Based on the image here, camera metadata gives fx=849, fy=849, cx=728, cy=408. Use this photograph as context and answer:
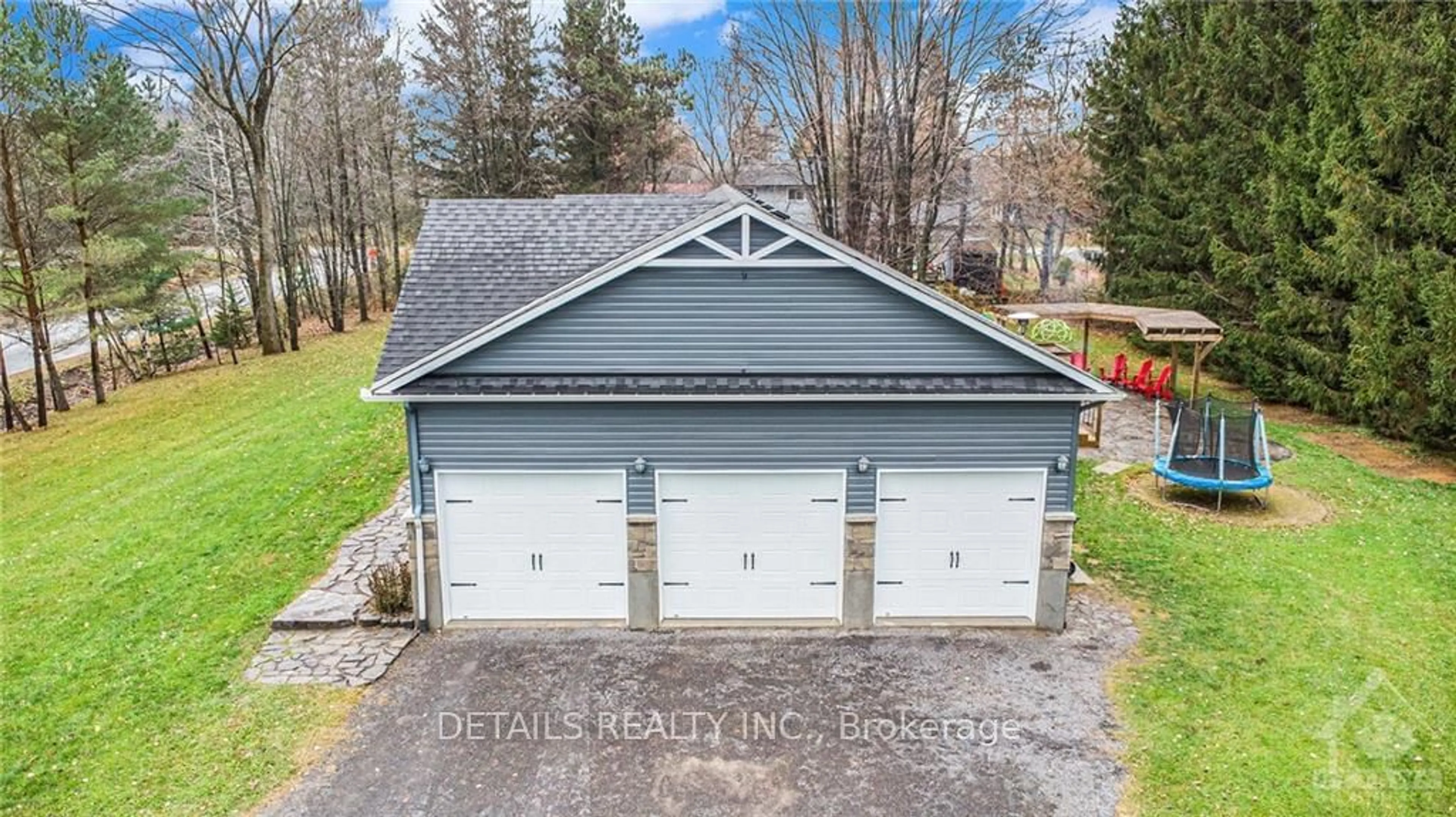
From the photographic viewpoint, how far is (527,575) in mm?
10039

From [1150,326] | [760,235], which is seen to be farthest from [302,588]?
[1150,326]

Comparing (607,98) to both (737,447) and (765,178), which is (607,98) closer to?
(765,178)

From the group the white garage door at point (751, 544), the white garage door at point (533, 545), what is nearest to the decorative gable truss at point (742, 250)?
the white garage door at point (751, 544)

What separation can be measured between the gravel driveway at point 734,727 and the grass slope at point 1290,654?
0.59 m

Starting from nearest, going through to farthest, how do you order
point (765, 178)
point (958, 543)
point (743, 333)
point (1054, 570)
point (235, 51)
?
point (743, 333), point (1054, 570), point (958, 543), point (235, 51), point (765, 178)

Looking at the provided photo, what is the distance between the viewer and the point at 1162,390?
20.5 metres

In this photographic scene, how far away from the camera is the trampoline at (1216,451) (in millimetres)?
13586

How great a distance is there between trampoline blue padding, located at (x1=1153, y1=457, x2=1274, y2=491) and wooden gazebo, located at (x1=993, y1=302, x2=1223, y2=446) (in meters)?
2.55

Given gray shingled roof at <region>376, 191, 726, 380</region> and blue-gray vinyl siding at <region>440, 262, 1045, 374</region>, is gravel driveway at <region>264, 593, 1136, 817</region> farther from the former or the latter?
gray shingled roof at <region>376, 191, 726, 380</region>

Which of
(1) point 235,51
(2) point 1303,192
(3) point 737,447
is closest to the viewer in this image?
(3) point 737,447

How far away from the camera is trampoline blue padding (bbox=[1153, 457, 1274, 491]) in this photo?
13.3 meters

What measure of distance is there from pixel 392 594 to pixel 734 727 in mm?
4632

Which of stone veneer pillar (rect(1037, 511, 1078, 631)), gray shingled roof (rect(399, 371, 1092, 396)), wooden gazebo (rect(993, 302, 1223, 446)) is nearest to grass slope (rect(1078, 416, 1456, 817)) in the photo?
stone veneer pillar (rect(1037, 511, 1078, 631))

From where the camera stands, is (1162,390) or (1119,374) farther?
(1119,374)
